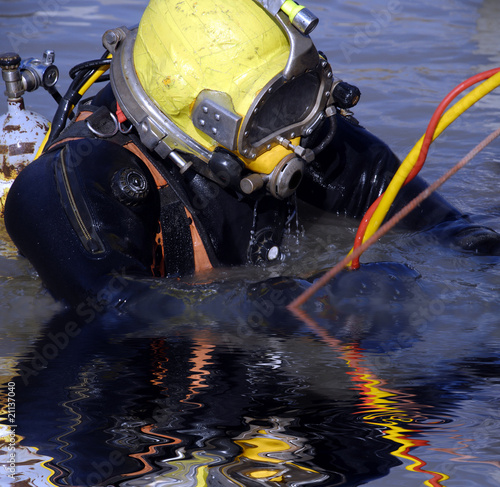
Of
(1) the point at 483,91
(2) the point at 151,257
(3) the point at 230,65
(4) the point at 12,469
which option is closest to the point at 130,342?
(2) the point at 151,257

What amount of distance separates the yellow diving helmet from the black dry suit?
4.8 inches

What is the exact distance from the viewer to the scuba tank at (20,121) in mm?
2724

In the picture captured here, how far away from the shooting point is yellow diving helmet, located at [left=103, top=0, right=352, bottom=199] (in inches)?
79.5

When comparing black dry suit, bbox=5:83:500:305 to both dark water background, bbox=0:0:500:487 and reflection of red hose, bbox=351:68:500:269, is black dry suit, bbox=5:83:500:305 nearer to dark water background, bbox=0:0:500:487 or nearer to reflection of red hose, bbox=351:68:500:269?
dark water background, bbox=0:0:500:487

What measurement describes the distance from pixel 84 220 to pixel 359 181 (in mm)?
1233

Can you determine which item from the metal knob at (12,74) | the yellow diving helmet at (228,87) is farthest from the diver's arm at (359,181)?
the metal knob at (12,74)

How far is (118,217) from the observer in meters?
2.07

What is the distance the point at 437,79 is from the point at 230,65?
3.25m

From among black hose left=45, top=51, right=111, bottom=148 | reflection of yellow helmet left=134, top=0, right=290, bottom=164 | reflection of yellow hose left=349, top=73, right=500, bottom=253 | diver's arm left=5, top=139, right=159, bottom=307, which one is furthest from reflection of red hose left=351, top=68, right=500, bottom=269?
black hose left=45, top=51, right=111, bottom=148

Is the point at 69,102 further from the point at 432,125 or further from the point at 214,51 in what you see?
the point at 432,125

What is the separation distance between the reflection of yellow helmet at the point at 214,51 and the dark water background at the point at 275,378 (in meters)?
0.55

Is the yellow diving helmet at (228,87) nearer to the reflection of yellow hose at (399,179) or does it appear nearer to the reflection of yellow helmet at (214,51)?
the reflection of yellow helmet at (214,51)

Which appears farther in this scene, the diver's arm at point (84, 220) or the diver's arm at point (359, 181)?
the diver's arm at point (359, 181)

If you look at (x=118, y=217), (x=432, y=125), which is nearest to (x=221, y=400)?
(x=118, y=217)
